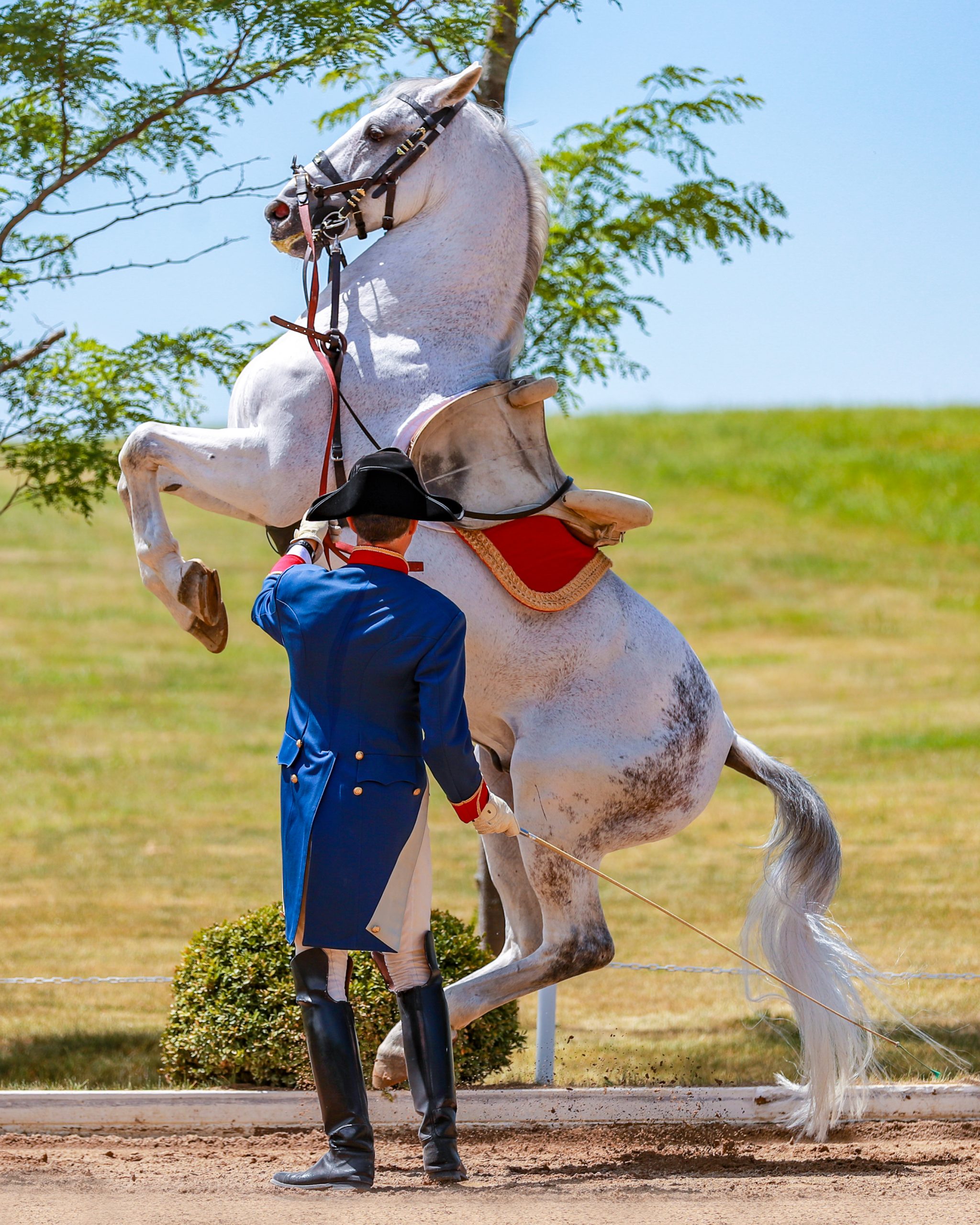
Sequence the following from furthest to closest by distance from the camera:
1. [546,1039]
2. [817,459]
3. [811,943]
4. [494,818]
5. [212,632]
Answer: [817,459], [546,1039], [811,943], [212,632], [494,818]

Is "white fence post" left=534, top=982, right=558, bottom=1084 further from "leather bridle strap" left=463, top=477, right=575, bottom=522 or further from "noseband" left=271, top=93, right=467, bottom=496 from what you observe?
"noseband" left=271, top=93, right=467, bottom=496

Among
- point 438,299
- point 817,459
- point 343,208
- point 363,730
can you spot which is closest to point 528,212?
point 438,299

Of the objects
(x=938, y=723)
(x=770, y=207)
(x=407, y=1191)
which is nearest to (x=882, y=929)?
(x=770, y=207)

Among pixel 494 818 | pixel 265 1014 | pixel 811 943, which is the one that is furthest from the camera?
pixel 265 1014

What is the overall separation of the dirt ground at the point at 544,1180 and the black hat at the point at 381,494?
5.46ft

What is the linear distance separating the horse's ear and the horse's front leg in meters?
1.17

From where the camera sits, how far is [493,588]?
4.43 m

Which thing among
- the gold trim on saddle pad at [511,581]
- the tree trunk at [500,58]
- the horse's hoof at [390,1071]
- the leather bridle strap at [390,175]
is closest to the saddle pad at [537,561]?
the gold trim on saddle pad at [511,581]

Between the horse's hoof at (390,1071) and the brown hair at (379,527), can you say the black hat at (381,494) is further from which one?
the horse's hoof at (390,1071)

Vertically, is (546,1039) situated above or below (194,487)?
below

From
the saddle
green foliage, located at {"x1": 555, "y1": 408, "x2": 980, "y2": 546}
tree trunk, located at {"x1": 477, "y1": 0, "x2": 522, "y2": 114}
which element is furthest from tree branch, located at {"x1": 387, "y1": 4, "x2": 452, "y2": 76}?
green foliage, located at {"x1": 555, "y1": 408, "x2": 980, "y2": 546}

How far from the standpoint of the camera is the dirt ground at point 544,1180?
336 centimetres

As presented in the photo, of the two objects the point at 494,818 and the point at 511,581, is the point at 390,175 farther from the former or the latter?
the point at 494,818

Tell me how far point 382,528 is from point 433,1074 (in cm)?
142
